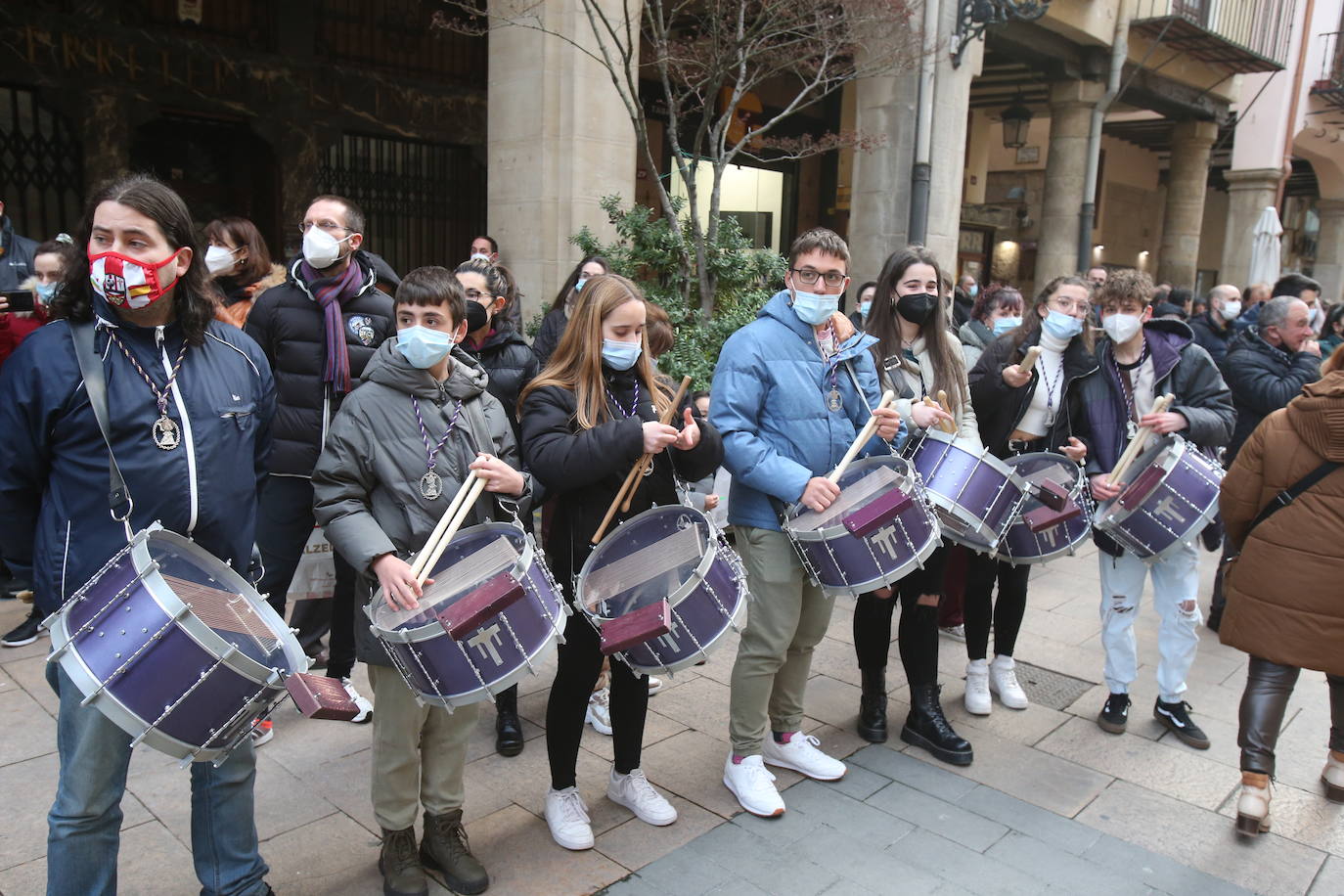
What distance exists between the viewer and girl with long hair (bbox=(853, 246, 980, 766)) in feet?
13.4

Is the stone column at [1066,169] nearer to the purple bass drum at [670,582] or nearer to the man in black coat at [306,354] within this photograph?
the man in black coat at [306,354]

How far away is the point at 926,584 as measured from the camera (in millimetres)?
4090

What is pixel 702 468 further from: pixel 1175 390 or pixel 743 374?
pixel 1175 390

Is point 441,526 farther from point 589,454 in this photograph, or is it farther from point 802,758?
point 802,758

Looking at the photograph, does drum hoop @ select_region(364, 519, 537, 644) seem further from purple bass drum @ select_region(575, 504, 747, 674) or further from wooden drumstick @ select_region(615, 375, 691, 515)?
wooden drumstick @ select_region(615, 375, 691, 515)

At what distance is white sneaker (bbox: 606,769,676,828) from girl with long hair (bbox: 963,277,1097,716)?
1.82 meters

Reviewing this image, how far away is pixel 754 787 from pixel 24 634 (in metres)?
3.85

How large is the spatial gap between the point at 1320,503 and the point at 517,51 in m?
6.77

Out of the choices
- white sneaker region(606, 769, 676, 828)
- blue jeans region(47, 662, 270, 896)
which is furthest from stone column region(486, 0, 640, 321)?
blue jeans region(47, 662, 270, 896)

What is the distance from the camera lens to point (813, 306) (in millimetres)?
3584

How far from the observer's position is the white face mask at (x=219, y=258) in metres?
4.25

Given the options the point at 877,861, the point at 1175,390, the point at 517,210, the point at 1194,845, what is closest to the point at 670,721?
the point at 877,861

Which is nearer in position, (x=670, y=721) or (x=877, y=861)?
(x=877, y=861)

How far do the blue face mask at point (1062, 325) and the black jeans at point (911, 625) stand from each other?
1224 millimetres
